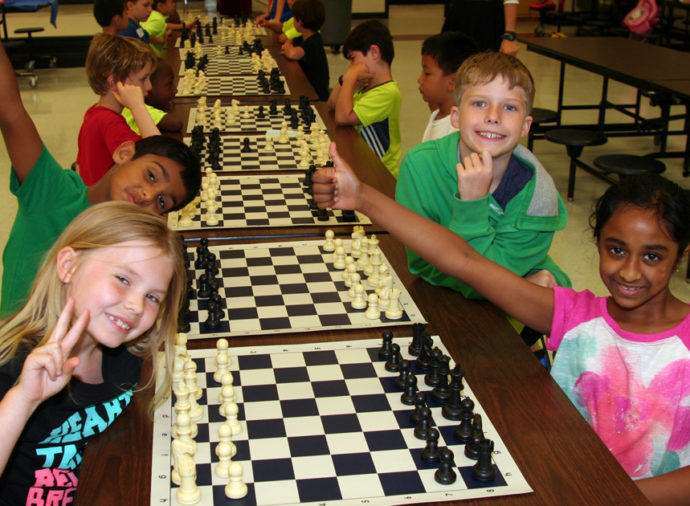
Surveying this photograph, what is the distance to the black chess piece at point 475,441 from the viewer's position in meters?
1.47

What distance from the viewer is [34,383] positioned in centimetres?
131

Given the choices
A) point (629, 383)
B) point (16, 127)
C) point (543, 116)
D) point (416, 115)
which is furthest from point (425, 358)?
point (416, 115)

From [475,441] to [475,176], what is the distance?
85 cm

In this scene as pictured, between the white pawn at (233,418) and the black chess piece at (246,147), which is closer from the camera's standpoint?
the white pawn at (233,418)

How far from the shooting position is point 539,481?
1415 mm

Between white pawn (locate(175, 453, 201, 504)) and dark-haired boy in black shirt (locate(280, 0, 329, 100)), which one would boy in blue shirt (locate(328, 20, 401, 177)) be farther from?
white pawn (locate(175, 453, 201, 504))

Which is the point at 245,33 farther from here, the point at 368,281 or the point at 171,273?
Result: the point at 171,273

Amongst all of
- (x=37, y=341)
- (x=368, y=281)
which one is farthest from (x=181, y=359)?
(x=368, y=281)

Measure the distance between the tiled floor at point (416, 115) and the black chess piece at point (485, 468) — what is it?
112 inches

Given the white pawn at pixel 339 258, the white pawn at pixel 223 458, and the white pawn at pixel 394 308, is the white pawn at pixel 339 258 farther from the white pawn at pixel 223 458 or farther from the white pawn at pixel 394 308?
the white pawn at pixel 223 458

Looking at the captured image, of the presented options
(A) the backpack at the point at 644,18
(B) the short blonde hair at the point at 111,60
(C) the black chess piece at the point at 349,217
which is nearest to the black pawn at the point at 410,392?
(C) the black chess piece at the point at 349,217

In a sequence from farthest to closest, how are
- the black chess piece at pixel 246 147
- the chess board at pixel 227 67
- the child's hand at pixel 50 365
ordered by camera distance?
the chess board at pixel 227 67
the black chess piece at pixel 246 147
the child's hand at pixel 50 365

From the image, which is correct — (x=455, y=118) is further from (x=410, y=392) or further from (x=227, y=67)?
(x=227, y=67)

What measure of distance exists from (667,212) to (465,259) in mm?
502
